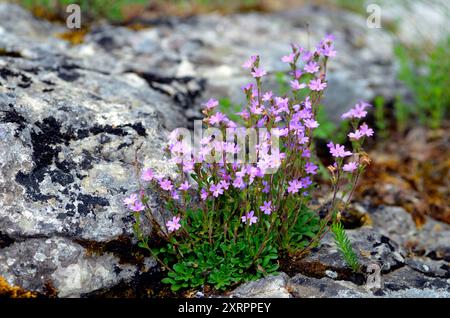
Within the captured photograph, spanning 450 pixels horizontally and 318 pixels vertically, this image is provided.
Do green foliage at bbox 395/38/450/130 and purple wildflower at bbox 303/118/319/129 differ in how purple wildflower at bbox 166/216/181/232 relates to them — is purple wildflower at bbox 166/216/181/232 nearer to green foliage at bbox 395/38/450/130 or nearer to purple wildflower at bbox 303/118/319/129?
purple wildflower at bbox 303/118/319/129

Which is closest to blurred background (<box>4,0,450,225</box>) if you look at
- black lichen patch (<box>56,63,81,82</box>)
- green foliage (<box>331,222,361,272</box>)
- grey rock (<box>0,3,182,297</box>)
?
black lichen patch (<box>56,63,81,82</box>)

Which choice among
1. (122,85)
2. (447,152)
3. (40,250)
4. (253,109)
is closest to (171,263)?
(40,250)

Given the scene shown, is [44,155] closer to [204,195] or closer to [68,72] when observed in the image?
[204,195]

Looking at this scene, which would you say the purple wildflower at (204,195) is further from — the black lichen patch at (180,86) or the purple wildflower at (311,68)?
the black lichen patch at (180,86)

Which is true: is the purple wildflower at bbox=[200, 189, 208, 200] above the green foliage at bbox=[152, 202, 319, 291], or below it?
above

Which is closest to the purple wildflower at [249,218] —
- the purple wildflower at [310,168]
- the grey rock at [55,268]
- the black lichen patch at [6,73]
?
the purple wildflower at [310,168]

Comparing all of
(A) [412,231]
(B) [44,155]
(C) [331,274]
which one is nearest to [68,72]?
(B) [44,155]

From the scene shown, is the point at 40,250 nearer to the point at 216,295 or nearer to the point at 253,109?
the point at 216,295
